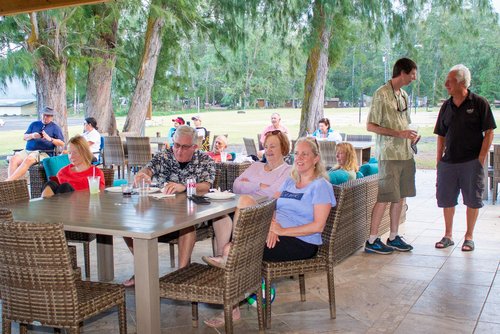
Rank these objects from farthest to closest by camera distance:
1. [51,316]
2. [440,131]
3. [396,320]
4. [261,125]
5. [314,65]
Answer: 1. [261,125]
2. [314,65]
3. [440,131]
4. [396,320]
5. [51,316]

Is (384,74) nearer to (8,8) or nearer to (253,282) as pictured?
(8,8)

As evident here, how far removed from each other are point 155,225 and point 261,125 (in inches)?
780

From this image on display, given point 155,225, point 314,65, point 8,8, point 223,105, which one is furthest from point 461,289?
point 223,105

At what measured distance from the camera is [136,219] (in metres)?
3.22

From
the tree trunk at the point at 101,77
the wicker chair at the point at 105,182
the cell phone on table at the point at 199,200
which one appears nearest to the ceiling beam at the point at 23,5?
the wicker chair at the point at 105,182

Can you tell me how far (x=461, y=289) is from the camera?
13.9 feet

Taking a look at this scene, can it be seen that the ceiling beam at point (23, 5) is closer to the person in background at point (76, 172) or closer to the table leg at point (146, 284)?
A: the person in background at point (76, 172)

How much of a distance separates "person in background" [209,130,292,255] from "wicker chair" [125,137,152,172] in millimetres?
5561

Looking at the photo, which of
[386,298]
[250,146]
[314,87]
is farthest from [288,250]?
[314,87]

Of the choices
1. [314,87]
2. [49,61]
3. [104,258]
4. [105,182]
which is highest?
[49,61]

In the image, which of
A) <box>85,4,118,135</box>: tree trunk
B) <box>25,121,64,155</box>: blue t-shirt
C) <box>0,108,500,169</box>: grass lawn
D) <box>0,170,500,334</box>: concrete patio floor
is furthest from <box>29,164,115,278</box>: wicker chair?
<box>0,108,500,169</box>: grass lawn

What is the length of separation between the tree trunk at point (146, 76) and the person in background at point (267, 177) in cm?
777

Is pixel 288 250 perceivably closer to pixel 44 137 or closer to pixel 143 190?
pixel 143 190

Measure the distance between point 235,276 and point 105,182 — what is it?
2329 millimetres
